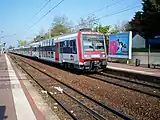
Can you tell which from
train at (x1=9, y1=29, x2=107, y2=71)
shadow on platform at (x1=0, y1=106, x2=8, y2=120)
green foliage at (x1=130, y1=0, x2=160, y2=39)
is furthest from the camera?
green foliage at (x1=130, y1=0, x2=160, y2=39)

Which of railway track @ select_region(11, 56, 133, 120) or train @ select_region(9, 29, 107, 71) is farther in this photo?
train @ select_region(9, 29, 107, 71)

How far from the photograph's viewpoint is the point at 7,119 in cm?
834

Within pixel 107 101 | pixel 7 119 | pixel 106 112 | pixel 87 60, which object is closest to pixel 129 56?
pixel 87 60

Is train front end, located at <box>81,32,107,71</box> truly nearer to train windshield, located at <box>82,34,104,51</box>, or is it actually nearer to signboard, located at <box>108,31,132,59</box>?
train windshield, located at <box>82,34,104,51</box>

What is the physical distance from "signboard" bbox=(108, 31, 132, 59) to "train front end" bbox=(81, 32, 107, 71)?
8.24 m

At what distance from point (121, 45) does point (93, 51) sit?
1054 cm

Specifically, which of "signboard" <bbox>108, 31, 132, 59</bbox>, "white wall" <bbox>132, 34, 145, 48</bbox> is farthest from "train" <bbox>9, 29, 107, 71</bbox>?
"white wall" <bbox>132, 34, 145, 48</bbox>

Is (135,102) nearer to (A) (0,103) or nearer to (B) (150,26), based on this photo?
(A) (0,103)

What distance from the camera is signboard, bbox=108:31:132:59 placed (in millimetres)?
30219

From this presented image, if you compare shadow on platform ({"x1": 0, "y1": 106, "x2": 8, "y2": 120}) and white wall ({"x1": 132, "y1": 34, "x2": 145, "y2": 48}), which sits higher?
white wall ({"x1": 132, "y1": 34, "x2": 145, "y2": 48})

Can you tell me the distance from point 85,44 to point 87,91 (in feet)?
24.2

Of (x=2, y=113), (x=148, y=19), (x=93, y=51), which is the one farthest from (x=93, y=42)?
(x=148, y=19)

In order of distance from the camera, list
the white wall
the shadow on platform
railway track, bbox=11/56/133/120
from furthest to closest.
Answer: the white wall < railway track, bbox=11/56/133/120 < the shadow on platform

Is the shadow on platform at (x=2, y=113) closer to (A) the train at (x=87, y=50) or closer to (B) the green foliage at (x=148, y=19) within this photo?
(A) the train at (x=87, y=50)
